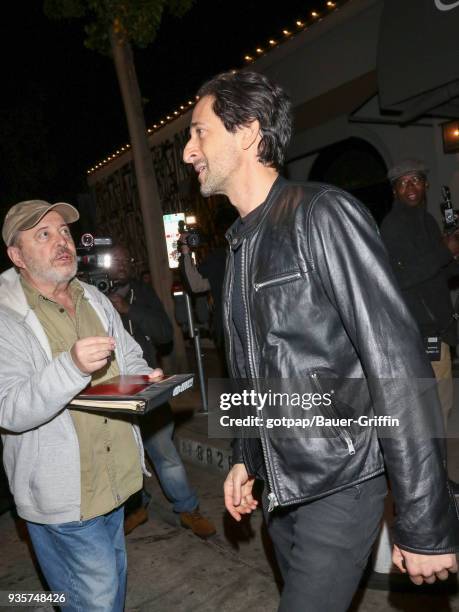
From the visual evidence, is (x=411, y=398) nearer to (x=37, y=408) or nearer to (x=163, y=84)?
(x=37, y=408)

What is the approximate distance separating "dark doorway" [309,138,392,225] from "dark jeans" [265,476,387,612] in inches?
311

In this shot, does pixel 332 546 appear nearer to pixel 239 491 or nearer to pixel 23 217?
pixel 239 491

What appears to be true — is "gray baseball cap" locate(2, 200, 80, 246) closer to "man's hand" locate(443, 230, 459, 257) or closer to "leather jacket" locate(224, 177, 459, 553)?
"leather jacket" locate(224, 177, 459, 553)

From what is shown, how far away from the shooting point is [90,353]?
2.15m

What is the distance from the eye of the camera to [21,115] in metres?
17.1

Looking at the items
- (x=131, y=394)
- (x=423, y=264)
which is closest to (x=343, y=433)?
(x=131, y=394)

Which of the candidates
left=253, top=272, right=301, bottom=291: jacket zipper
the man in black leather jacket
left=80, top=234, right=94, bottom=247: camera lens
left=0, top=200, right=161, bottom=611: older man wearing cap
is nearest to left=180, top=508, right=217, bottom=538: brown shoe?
left=0, top=200, right=161, bottom=611: older man wearing cap

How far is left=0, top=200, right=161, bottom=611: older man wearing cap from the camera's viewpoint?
2219mm

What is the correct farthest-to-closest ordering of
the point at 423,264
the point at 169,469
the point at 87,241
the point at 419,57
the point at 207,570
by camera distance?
1. the point at 419,57
2. the point at 169,469
3. the point at 423,264
4. the point at 207,570
5. the point at 87,241

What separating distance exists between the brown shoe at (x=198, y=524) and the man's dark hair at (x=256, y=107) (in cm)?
324

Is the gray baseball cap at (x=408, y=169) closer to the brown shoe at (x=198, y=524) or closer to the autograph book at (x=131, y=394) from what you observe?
the autograph book at (x=131, y=394)

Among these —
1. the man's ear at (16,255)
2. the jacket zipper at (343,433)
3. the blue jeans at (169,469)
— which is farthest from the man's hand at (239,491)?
the blue jeans at (169,469)

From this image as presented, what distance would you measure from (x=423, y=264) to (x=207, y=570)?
268 cm

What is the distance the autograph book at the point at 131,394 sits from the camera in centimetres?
214
